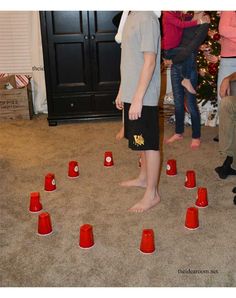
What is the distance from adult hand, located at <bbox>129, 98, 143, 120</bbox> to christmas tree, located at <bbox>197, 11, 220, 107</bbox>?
1.83m

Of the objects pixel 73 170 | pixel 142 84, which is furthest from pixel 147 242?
pixel 73 170

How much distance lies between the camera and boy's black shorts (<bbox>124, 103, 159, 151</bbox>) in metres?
2.17

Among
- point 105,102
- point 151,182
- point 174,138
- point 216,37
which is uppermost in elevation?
point 216,37

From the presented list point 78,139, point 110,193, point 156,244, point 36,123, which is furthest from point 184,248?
point 36,123

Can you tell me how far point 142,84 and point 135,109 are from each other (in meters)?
0.13

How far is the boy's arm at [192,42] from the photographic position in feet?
10.2

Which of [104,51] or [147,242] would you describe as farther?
[104,51]

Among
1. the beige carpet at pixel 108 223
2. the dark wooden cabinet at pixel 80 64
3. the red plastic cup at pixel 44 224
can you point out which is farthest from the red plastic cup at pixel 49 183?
the dark wooden cabinet at pixel 80 64

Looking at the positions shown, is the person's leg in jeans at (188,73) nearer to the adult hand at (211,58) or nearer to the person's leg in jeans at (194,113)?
the person's leg in jeans at (194,113)

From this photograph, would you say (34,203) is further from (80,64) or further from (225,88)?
(80,64)

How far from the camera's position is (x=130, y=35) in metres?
2.05

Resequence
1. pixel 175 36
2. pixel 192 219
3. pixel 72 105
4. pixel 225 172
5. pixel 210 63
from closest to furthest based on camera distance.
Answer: pixel 192 219
pixel 225 172
pixel 175 36
pixel 210 63
pixel 72 105

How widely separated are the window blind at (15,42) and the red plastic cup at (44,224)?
2.86 m

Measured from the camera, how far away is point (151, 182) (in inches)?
93.0
